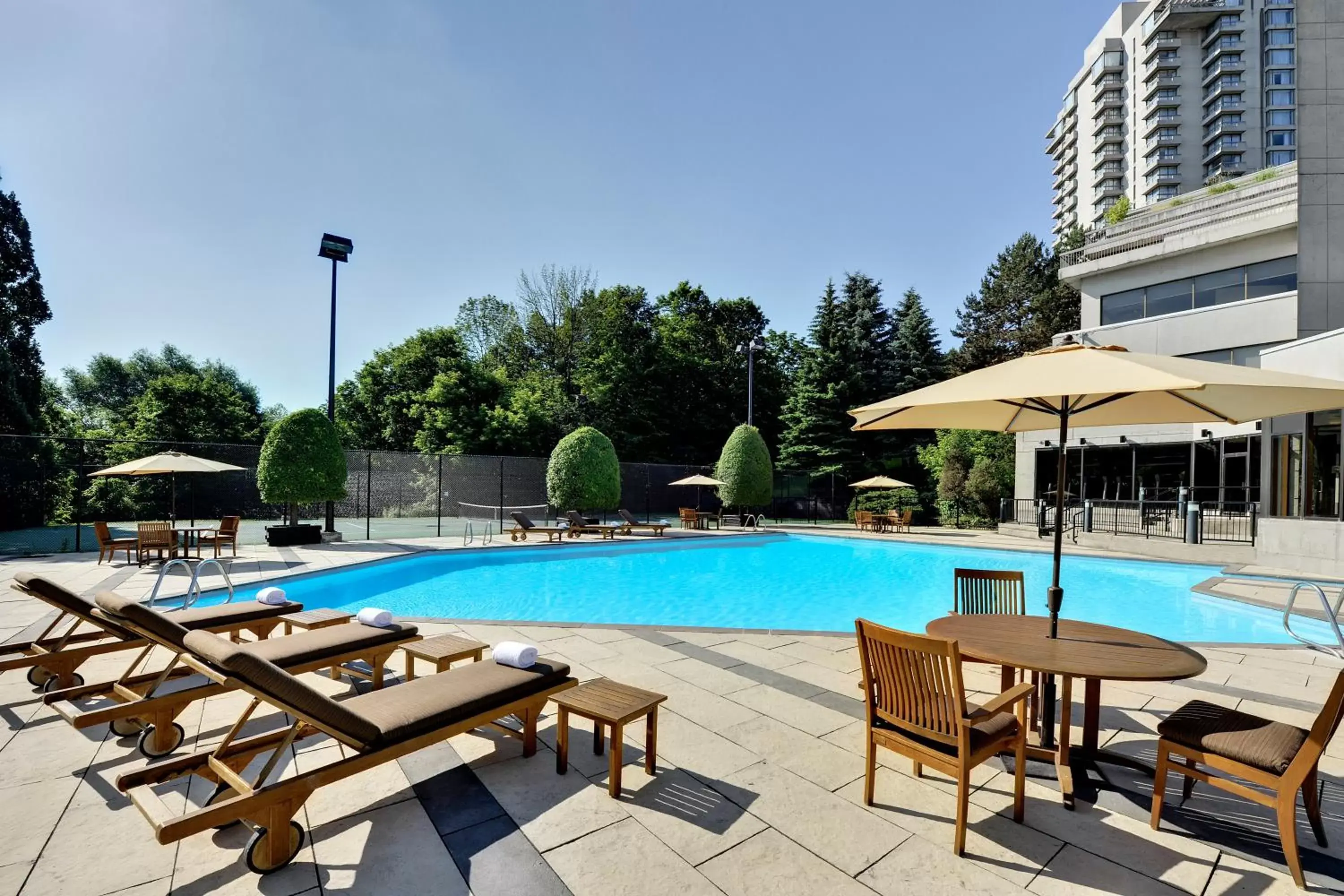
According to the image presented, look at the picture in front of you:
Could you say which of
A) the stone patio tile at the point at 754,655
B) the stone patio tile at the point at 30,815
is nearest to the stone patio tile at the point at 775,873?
the stone patio tile at the point at 754,655

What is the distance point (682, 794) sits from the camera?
2820mm

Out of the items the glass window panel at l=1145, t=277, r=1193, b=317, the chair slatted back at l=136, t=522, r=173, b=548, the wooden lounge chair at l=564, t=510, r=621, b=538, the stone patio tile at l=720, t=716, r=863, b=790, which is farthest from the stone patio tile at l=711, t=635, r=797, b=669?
the glass window panel at l=1145, t=277, r=1193, b=317

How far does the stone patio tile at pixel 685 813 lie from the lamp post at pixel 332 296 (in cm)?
1310

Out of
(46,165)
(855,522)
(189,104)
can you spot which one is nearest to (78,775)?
(189,104)

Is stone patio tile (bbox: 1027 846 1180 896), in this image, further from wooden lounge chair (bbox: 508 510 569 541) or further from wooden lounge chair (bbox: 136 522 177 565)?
wooden lounge chair (bbox: 508 510 569 541)

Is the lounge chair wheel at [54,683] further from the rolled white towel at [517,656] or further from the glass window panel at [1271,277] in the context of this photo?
the glass window panel at [1271,277]

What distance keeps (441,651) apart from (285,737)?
1.36 m

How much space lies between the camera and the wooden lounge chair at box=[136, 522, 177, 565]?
Answer: 947 centimetres

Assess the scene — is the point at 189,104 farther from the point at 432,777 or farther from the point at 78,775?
the point at 432,777

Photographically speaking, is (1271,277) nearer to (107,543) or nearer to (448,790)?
(448,790)

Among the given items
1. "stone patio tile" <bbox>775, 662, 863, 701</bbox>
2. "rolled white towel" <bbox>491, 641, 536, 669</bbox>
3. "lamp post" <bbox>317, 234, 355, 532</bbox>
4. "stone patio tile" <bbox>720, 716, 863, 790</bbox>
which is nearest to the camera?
"stone patio tile" <bbox>720, 716, 863, 790</bbox>

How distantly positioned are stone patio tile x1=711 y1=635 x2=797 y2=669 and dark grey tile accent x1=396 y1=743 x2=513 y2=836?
8.08 ft

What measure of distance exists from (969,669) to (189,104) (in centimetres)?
1414

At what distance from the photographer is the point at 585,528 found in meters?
15.4
